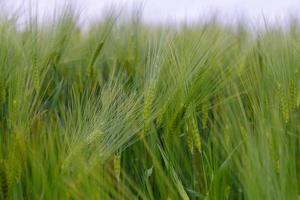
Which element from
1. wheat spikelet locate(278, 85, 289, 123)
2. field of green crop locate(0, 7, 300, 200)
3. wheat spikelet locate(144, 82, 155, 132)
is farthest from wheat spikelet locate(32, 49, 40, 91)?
wheat spikelet locate(278, 85, 289, 123)

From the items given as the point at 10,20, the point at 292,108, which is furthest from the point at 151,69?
the point at 10,20

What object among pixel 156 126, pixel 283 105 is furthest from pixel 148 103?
pixel 283 105

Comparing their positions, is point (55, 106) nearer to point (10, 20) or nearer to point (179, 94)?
point (10, 20)

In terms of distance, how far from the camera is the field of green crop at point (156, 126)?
100 centimetres

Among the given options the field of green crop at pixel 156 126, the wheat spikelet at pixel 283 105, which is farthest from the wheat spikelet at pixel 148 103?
the wheat spikelet at pixel 283 105

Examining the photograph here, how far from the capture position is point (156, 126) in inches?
52.1

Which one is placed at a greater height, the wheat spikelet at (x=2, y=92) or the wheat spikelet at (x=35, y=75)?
the wheat spikelet at (x=35, y=75)

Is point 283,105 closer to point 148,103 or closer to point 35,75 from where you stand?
point 148,103

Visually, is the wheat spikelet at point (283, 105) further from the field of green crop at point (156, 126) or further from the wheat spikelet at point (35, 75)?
the wheat spikelet at point (35, 75)

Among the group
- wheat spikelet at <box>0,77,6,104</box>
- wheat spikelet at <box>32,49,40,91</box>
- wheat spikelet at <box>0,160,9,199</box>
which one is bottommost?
wheat spikelet at <box>0,160,9,199</box>

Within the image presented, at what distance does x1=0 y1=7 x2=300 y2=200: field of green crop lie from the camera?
1.00 metres

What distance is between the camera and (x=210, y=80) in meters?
1.37

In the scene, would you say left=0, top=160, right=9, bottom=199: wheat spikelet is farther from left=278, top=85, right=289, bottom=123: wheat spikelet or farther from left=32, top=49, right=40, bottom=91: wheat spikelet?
left=278, top=85, right=289, bottom=123: wheat spikelet

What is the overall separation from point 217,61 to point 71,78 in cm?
55
